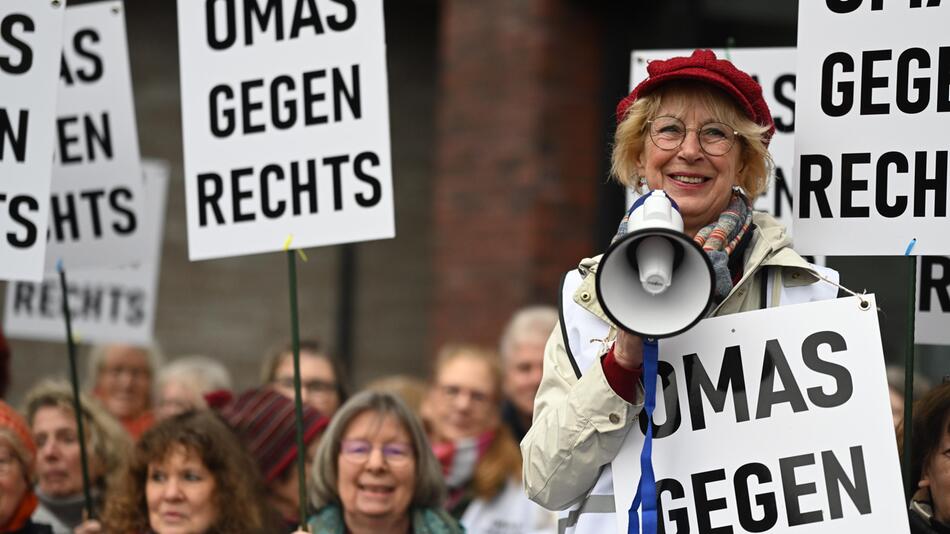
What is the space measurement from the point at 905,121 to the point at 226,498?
7.95ft

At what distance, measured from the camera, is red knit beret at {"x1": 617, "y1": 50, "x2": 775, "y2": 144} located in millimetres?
3158

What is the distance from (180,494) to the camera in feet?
15.3

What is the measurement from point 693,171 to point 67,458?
11.3ft

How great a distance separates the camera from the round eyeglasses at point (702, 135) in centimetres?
319

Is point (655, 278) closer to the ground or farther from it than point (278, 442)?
farther from it

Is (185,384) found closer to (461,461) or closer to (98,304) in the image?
(98,304)

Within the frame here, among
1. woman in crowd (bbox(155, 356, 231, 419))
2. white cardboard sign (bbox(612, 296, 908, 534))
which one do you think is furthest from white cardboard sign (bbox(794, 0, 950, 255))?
woman in crowd (bbox(155, 356, 231, 419))

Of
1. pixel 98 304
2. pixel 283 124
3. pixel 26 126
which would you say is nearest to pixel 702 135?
→ pixel 283 124

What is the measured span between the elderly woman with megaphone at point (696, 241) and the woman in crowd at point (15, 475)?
2314 mm

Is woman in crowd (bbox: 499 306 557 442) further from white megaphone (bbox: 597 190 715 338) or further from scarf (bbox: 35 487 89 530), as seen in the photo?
white megaphone (bbox: 597 190 715 338)

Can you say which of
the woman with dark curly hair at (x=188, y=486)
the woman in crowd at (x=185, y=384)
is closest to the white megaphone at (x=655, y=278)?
the woman with dark curly hair at (x=188, y=486)

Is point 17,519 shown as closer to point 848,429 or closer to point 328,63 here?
point 328,63

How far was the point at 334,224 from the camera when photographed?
4348mm

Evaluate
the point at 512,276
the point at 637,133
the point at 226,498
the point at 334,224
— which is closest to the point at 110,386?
the point at 512,276
